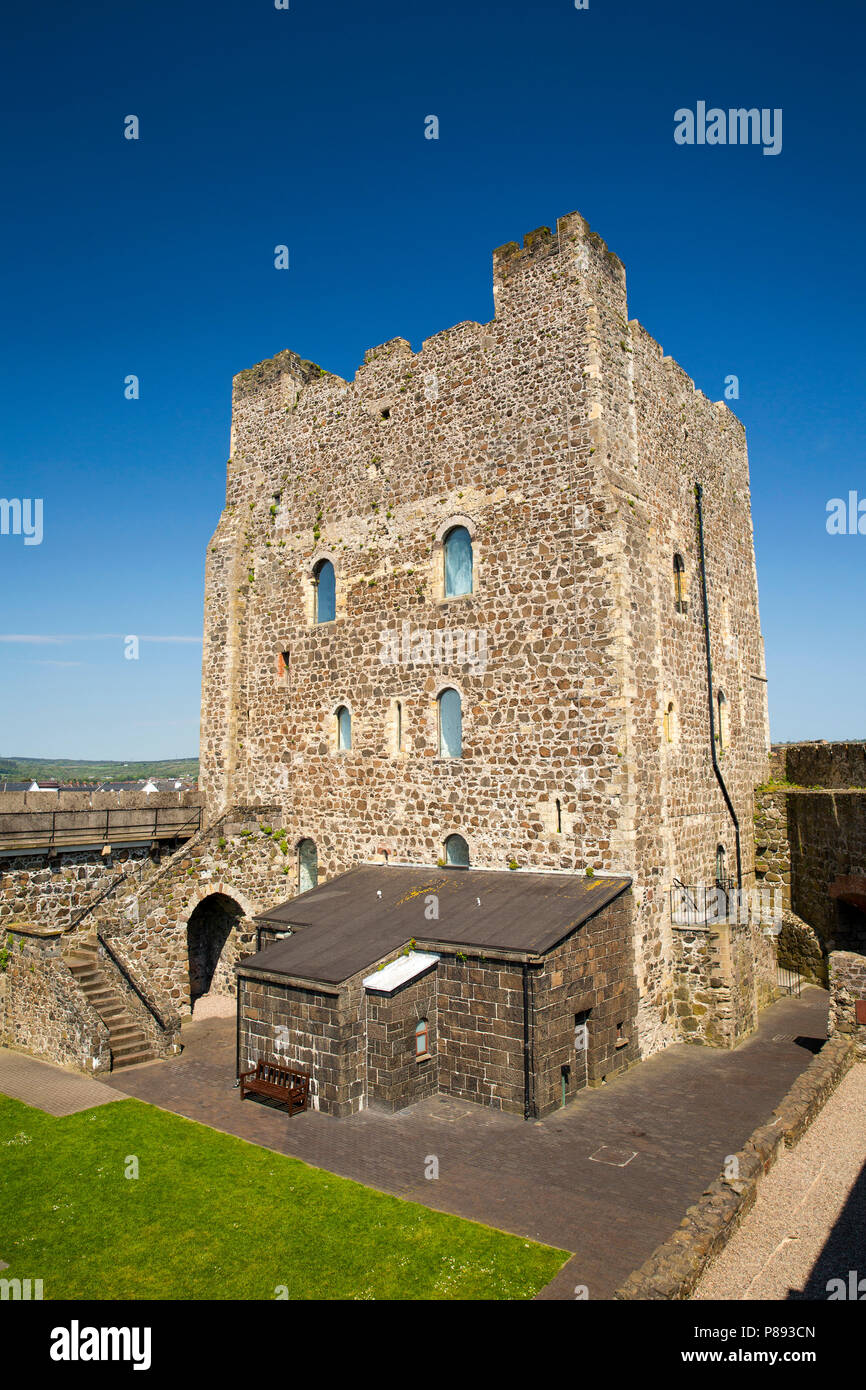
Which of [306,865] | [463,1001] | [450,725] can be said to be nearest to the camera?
[463,1001]

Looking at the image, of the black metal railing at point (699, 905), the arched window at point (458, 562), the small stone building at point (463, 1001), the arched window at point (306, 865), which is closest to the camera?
the small stone building at point (463, 1001)

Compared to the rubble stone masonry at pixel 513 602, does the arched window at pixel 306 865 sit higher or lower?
lower

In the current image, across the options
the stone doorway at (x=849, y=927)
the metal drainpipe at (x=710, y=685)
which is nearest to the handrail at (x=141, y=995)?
the metal drainpipe at (x=710, y=685)

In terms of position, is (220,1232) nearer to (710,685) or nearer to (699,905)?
(699,905)

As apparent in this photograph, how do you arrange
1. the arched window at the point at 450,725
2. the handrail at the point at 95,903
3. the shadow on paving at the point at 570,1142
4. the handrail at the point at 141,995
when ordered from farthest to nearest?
1. the handrail at the point at 95,903
2. the arched window at the point at 450,725
3. the handrail at the point at 141,995
4. the shadow on paving at the point at 570,1142

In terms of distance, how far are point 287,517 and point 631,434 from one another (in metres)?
9.33

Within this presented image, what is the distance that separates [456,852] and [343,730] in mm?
4508

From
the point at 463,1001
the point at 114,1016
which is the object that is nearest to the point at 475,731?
the point at 463,1001

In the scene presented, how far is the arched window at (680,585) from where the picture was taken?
1869 cm

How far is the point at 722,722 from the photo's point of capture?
806 inches

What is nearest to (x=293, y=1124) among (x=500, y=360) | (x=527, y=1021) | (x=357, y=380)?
(x=527, y=1021)

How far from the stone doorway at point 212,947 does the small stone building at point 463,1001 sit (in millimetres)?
6224

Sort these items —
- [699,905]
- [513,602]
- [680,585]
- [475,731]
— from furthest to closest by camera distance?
[680,585] → [475,731] → [699,905] → [513,602]

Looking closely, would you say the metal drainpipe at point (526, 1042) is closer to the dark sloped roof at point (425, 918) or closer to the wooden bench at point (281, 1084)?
the dark sloped roof at point (425, 918)
